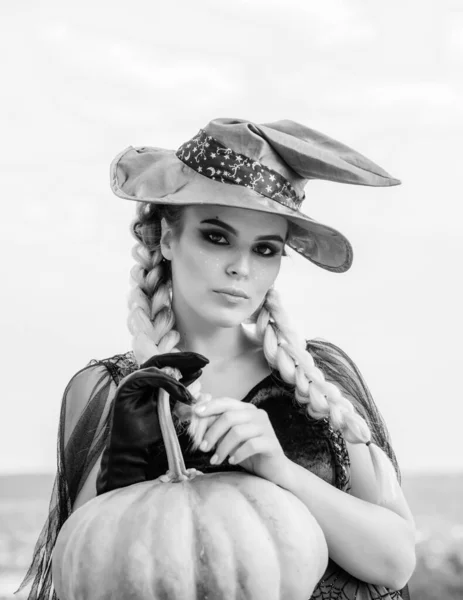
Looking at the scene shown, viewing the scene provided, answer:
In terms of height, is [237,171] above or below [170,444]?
above

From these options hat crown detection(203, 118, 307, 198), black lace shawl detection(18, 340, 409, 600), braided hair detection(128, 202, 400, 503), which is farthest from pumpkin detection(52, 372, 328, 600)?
hat crown detection(203, 118, 307, 198)

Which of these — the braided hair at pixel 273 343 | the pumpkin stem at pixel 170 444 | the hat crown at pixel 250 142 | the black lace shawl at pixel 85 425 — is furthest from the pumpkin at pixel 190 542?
the hat crown at pixel 250 142

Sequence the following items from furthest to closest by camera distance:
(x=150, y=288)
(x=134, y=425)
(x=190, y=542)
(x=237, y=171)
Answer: (x=150, y=288) → (x=237, y=171) → (x=134, y=425) → (x=190, y=542)

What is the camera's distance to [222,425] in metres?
1.57

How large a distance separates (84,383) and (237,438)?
1.69 ft

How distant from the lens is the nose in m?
1.77

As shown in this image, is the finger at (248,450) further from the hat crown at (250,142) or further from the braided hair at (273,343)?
the hat crown at (250,142)

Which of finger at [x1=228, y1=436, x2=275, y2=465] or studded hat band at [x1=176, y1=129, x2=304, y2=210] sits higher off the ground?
studded hat band at [x1=176, y1=129, x2=304, y2=210]

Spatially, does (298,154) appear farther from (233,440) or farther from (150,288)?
(233,440)

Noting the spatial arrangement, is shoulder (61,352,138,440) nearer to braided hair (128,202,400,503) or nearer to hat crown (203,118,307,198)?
braided hair (128,202,400,503)

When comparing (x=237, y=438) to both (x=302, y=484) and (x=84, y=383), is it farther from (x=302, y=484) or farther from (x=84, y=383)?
(x=84, y=383)

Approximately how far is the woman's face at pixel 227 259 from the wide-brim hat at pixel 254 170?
5 centimetres

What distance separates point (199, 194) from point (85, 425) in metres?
0.54

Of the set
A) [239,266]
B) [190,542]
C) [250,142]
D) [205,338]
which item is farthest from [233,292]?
[190,542]
